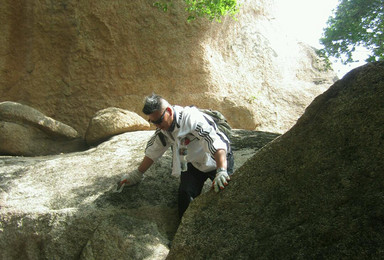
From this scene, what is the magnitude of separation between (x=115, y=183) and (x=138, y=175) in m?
0.46

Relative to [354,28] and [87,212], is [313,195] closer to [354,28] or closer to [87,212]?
[87,212]

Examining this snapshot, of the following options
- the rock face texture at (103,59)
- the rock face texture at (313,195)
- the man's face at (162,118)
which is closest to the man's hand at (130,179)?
the man's face at (162,118)

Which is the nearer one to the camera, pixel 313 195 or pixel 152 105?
pixel 313 195

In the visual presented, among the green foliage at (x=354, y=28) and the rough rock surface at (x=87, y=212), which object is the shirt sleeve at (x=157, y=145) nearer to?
the rough rock surface at (x=87, y=212)

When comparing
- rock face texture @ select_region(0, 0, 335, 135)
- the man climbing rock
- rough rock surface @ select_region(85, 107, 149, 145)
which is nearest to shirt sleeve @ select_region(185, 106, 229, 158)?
the man climbing rock

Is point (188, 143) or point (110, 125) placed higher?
point (110, 125)

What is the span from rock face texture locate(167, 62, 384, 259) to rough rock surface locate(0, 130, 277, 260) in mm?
937

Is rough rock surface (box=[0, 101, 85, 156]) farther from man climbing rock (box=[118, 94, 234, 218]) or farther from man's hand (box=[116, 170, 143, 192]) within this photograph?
man climbing rock (box=[118, 94, 234, 218])

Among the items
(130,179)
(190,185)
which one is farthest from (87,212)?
(190,185)

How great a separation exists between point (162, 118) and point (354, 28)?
35.0 feet

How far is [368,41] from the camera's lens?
11.2m

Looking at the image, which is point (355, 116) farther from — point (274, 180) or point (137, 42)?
point (137, 42)

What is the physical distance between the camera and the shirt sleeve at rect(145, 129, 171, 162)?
3.67 meters

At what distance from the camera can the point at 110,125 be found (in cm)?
640
